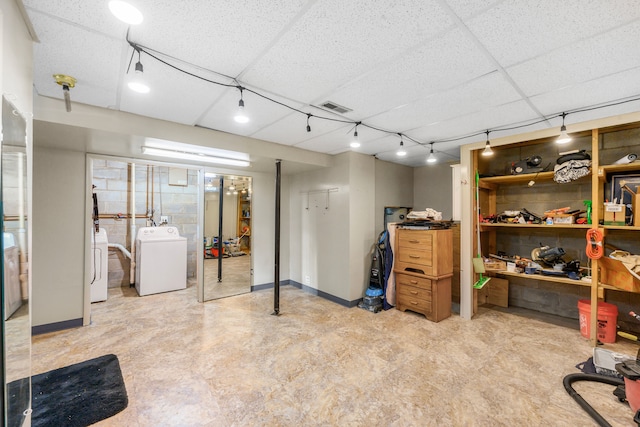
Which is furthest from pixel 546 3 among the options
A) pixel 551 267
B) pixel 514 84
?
pixel 551 267

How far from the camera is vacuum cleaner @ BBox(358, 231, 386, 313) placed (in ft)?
13.3

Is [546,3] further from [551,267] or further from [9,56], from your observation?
[551,267]

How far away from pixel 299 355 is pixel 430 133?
2.92 m

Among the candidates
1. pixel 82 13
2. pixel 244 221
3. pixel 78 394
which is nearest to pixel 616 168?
pixel 82 13

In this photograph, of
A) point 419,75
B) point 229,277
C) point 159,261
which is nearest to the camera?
point 419,75

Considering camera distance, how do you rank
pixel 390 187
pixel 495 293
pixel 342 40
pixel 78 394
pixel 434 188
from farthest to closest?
pixel 434 188
pixel 390 187
pixel 495 293
pixel 78 394
pixel 342 40

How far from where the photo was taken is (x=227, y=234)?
208 inches

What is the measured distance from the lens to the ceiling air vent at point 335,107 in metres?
2.51

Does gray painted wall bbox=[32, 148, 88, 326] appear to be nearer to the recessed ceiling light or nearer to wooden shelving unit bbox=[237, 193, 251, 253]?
wooden shelving unit bbox=[237, 193, 251, 253]

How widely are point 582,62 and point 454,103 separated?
85cm

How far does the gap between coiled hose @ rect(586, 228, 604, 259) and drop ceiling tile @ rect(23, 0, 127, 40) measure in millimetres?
4432

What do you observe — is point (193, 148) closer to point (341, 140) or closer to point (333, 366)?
point (341, 140)

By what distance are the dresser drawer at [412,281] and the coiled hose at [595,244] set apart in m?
1.71

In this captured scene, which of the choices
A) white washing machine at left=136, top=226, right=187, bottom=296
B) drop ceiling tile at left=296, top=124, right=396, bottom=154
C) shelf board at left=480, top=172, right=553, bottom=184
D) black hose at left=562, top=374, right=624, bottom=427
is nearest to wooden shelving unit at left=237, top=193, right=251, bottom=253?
white washing machine at left=136, top=226, right=187, bottom=296
